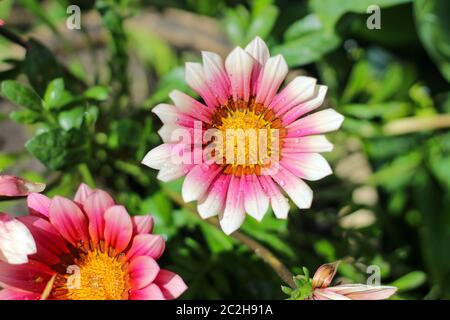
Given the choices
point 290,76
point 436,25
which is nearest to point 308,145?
point 436,25

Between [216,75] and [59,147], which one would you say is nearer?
[216,75]

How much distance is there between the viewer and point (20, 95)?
1.06 m

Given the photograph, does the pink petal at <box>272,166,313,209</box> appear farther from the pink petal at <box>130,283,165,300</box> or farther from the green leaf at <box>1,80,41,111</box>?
the green leaf at <box>1,80,41,111</box>

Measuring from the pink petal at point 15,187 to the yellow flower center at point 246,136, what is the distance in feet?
Answer: 0.85

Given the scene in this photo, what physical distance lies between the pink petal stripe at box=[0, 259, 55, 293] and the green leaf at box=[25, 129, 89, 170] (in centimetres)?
19

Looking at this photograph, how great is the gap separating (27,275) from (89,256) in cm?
10

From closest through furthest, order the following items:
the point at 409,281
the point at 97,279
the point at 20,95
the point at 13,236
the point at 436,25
Answer: the point at 13,236
the point at 97,279
the point at 20,95
the point at 409,281
the point at 436,25

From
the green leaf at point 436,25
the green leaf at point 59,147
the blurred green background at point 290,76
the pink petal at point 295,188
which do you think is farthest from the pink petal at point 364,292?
the green leaf at point 436,25

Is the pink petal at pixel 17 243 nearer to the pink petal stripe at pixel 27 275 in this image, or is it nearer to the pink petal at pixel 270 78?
the pink petal stripe at pixel 27 275

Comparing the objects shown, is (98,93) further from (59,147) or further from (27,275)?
(27,275)

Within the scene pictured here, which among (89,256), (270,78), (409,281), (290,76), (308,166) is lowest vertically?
(409,281)

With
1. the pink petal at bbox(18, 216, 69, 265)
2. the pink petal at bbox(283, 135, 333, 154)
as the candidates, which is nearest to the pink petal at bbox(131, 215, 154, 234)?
the pink petal at bbox(18, 216, 69, 265)

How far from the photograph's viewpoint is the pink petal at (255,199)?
0.89m

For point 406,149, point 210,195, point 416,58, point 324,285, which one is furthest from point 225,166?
point 416,58
